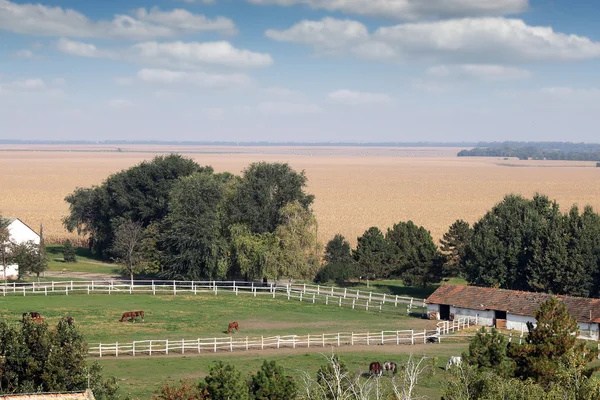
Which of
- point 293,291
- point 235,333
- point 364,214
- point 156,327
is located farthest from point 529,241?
point 364,214

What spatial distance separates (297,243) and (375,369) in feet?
93.5

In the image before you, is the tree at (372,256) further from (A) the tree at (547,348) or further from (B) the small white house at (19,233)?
(A) the tree at (547,348)

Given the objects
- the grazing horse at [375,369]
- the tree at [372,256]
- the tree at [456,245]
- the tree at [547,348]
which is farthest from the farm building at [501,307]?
the tree at [547,348]

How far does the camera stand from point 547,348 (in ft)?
100.0

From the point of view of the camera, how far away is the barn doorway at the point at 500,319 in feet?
→ 162

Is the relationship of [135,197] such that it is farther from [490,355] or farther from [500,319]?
[490,355]

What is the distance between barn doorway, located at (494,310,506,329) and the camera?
4947 centimetres

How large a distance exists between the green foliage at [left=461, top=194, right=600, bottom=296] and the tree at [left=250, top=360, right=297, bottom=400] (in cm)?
3032

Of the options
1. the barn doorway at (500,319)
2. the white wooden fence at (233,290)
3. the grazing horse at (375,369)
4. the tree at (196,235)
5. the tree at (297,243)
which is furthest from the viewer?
the tree at (196,235)

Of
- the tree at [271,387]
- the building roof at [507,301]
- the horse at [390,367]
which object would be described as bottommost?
the horse at [390,367]

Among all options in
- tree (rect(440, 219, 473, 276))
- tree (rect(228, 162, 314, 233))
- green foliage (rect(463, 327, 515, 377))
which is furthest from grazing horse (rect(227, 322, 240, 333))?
tree (rect(440, 219, 473, 276))

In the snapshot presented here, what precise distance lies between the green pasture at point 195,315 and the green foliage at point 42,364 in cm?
1477

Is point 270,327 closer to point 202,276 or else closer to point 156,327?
point 156,327

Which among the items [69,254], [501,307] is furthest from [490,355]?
[69,254]
